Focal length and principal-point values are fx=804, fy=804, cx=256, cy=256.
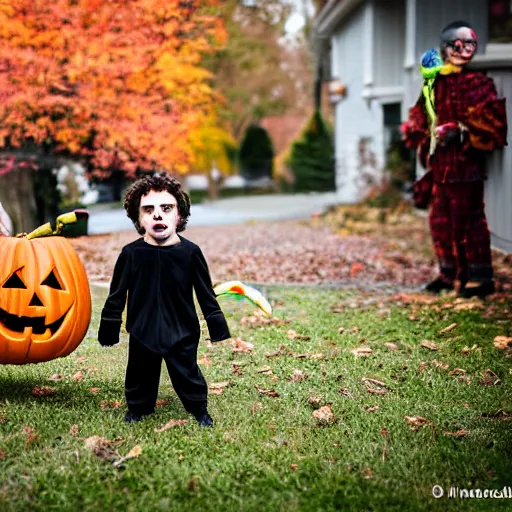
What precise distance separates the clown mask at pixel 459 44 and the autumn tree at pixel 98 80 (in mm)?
5807

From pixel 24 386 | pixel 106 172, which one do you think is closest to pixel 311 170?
pixel 106 172

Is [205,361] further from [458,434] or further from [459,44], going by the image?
[459,44]

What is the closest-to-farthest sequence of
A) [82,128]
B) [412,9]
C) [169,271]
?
[169,271]
[82,128]
[412,9]

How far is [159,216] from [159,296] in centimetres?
40

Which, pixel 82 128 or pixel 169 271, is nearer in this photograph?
pixel 169 271

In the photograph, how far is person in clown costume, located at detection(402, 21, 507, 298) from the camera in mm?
7133

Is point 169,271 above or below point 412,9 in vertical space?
below

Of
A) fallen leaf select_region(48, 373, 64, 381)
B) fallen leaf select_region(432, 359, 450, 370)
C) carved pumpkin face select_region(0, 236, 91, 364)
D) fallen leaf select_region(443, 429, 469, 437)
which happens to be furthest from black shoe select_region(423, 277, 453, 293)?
carved pumpkin face select_region(0, 236, 91, 364)

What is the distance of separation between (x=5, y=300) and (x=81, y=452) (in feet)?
3.19

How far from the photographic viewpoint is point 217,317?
410cm

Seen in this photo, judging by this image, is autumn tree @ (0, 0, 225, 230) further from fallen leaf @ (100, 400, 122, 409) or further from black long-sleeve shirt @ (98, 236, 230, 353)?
black long-sleeve shirt @ (98, 236, 230, 353)

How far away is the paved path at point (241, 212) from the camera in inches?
639

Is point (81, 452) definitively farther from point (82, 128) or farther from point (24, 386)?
point (82, 128)

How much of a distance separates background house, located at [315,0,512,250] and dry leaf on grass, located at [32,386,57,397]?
510cm
